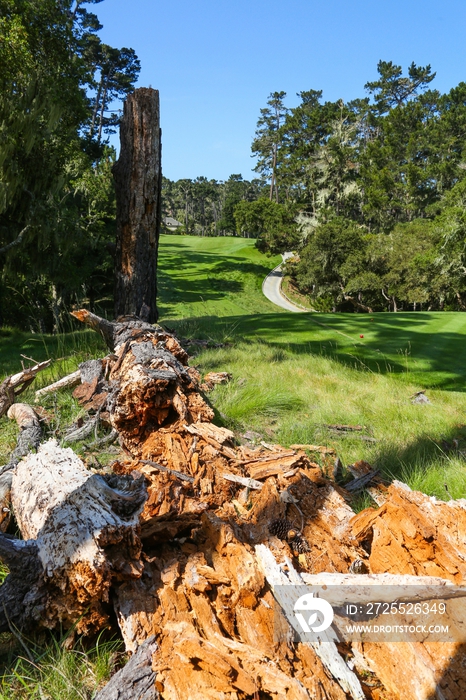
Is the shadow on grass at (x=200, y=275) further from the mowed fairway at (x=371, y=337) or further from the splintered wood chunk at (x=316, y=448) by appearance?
the splintered wood chunk at (x=316, y=448)

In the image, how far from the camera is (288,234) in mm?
43531

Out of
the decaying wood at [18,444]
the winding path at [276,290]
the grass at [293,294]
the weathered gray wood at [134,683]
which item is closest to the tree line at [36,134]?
the decaying wood at [18,444]

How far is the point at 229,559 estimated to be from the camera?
2.08 meters

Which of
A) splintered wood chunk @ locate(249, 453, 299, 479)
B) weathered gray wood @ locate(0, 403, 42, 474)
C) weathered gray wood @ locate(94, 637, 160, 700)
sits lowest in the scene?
weathered gray wood @ locate(0, 403, 42, 474)

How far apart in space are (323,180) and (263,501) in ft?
151

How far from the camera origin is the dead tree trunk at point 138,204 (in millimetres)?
6512

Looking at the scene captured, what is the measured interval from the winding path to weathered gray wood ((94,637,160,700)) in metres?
32.9

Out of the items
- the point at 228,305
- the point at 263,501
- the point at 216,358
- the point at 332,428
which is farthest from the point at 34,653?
the point at 228,305

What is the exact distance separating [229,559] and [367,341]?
699 centimetres

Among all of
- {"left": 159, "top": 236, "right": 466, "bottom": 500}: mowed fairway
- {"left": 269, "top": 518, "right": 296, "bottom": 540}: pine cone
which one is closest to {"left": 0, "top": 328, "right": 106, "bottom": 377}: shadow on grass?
{"left": 159, "top": 236, "right": 466, "bottom": 500}: mowed fairway

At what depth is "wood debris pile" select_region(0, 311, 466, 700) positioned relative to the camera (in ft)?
5.34

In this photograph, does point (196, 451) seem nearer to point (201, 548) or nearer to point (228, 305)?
point (201, 548)

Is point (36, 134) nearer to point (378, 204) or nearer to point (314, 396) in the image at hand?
point (314, 396)

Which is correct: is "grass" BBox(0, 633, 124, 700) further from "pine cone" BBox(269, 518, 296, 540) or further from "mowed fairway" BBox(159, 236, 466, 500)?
"mowed fairway" BBox(159, 236, 466, 500)
